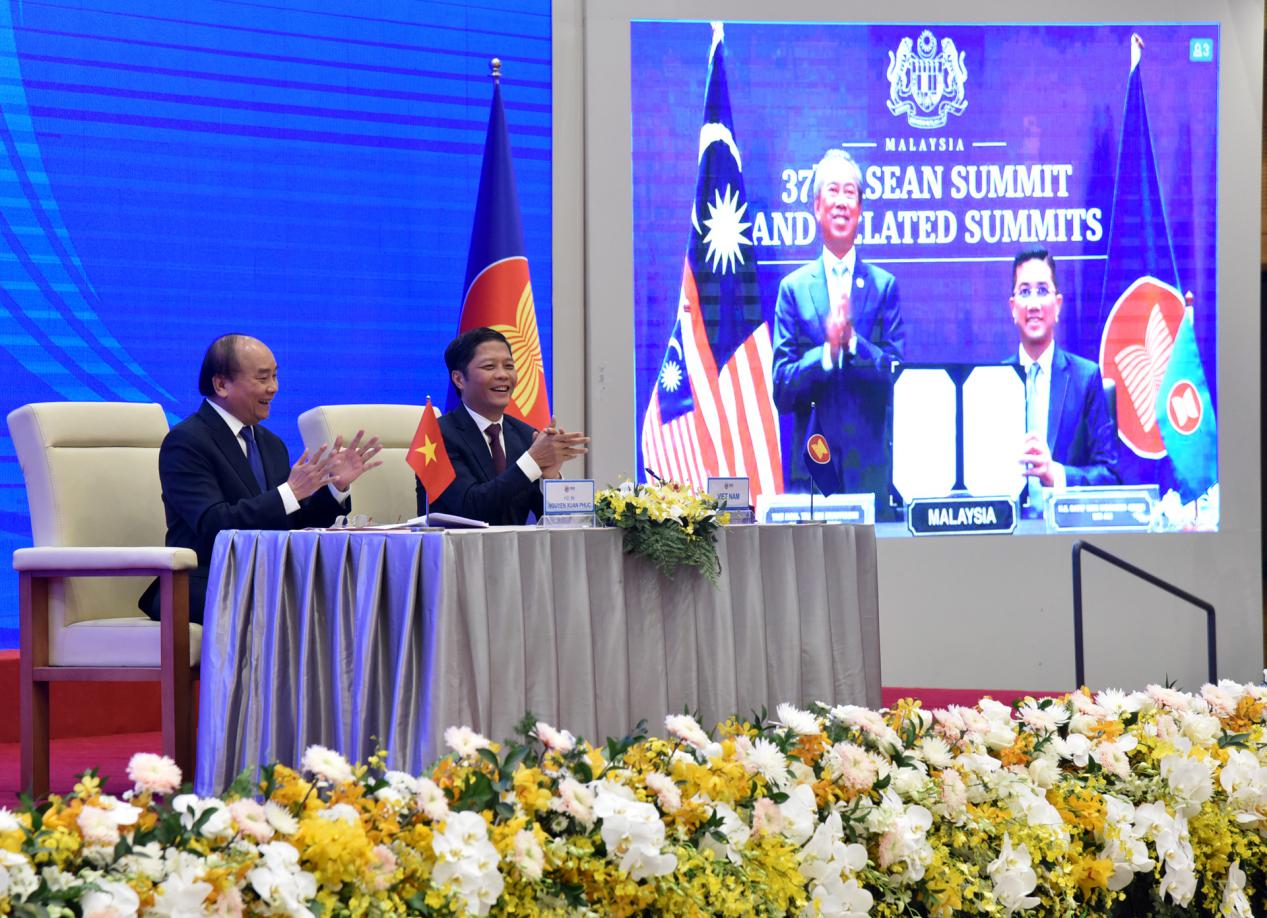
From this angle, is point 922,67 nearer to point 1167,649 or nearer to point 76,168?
point 1167,649

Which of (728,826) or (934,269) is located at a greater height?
(934,269)

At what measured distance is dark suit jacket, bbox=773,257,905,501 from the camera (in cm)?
625

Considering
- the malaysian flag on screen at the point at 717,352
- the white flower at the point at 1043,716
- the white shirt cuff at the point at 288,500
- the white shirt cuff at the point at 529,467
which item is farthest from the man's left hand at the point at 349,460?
the malaysian flag on screen at the point at 717,352

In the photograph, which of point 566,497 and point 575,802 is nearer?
point 575,802

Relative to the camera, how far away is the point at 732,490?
147 inches

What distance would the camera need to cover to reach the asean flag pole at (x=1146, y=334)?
6395 millimetres

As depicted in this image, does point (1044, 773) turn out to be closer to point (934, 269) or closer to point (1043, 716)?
point (1043, 716)

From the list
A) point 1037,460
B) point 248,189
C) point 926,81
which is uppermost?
point 926,81

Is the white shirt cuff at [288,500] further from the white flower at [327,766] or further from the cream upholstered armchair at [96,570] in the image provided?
the white flower at [327,766]

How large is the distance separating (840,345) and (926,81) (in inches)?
46.4

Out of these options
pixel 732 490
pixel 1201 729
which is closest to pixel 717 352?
pixel 732 490

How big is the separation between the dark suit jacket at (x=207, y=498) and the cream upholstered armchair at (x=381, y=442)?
0.30 metres

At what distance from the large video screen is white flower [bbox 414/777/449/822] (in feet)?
15.7

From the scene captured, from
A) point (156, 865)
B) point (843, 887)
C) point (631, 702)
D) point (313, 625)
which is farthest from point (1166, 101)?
point (156, 865)
